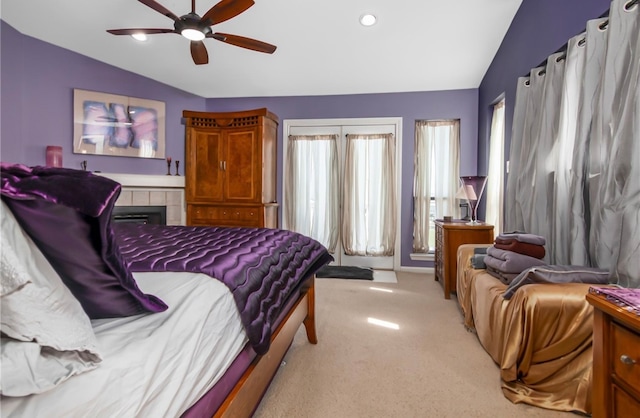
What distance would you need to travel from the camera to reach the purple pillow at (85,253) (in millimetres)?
604

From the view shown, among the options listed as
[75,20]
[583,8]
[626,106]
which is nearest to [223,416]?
[626,106]

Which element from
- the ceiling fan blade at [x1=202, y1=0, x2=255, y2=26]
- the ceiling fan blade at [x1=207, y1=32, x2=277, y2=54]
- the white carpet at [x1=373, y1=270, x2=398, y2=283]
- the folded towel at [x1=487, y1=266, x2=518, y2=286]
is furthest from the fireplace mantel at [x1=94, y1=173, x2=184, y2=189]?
the folded towel at [x1=487, y1=266, x2=518, y2=286]

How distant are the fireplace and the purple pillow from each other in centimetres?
364

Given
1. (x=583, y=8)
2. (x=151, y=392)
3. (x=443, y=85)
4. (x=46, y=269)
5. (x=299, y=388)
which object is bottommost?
(x=299, y=388)

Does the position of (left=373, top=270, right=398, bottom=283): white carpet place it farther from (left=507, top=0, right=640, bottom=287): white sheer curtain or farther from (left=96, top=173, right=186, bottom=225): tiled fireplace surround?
(left=96, top=173, right=186, bottom=225): tiled fireplace surround

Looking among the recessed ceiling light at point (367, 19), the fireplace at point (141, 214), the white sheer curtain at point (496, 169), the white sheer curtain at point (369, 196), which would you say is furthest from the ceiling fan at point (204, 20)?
the white sheer curtain at point (496, 169)

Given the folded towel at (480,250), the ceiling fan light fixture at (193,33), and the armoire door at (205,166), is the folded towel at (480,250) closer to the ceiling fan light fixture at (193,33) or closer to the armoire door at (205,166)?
the ceiling fan light fixture at (193,33)

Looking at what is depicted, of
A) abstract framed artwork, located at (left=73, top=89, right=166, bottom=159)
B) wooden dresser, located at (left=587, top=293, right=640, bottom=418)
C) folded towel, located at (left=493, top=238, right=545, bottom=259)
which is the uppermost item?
abstract framed artwork, located at (left=73, top=89, right=166, bottom=159)

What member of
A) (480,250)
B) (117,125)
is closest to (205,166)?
(117,125)

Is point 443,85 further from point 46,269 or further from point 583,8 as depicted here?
point 46,269

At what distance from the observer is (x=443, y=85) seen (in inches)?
167

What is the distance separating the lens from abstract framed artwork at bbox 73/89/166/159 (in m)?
3.74

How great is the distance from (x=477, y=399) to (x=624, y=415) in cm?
79

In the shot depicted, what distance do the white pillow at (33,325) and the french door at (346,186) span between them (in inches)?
162
